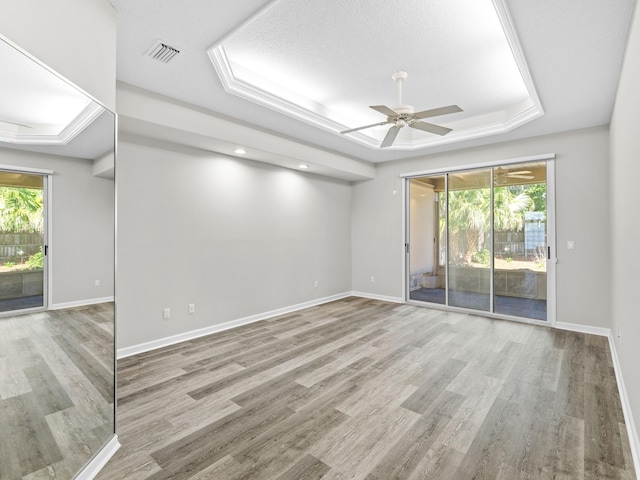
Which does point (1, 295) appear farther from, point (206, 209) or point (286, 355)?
point (206, 209)

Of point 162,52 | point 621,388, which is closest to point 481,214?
point 621,388

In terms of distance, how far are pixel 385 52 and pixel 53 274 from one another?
9.79 ft

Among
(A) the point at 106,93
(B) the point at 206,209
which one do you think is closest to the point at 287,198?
(B) the point at 206,209

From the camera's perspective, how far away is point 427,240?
568 centimetres

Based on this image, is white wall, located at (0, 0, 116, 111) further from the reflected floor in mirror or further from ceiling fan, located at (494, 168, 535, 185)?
ceiling fan, located at (494, 168, 535, 185)

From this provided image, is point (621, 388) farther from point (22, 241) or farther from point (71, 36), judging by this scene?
point (71, 36)

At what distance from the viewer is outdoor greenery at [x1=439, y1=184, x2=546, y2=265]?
4605 mm

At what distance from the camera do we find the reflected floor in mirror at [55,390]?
4.38 feet

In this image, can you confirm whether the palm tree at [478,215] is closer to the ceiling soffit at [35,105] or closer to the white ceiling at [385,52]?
the white ceiling at [385,52]

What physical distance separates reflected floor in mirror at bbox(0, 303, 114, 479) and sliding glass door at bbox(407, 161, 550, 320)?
Answer: 489 centimetres

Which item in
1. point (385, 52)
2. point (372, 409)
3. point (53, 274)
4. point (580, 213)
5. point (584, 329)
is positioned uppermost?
point (385, 52)

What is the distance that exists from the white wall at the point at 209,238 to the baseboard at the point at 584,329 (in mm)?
3577

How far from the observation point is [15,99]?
138 centimetres

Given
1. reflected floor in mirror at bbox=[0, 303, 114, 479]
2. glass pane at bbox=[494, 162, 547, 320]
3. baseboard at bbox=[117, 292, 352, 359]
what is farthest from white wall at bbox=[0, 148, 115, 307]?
glass pane at bbox=[494, 162, 547, 320]
